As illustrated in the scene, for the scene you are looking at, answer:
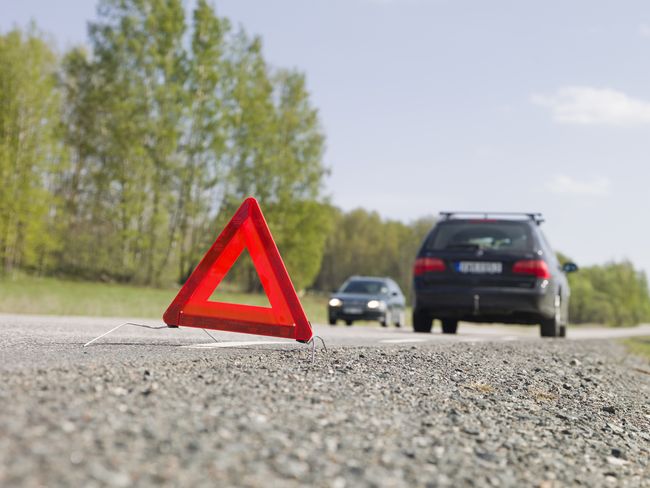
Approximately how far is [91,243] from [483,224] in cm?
3194

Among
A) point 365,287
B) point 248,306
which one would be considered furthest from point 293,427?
point 365,287

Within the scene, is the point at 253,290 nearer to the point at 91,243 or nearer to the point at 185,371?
the point at 91,243

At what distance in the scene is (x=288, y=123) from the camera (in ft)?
160

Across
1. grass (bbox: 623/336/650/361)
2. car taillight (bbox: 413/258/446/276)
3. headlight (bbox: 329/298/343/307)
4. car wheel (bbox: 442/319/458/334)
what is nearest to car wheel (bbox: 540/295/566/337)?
car wheel (bbox: 442/319/458/334)

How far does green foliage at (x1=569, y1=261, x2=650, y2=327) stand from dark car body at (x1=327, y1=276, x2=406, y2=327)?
120 metres

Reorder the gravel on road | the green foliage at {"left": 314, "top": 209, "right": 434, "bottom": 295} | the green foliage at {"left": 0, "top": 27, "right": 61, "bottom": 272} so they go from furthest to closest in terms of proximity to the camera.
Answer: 1. the green foliage at {"left": 314, "top": 209, "right": 434, "bottom": 295}
2. the green foliage at {"left": 0, "top": 27, "right": 61, "bottom": 272}
3. the gravel on road

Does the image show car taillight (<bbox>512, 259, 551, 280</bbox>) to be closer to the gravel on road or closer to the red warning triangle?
the gravel on road

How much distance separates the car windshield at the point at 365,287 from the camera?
22.7m

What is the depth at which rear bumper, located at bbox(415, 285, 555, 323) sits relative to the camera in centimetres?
1195

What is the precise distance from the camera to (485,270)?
12023mm

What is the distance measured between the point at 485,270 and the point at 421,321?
1.90m

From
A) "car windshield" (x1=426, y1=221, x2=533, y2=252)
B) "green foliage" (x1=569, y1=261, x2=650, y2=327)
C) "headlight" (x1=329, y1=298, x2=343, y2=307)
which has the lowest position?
"headlight" (x1=329, y1=298, x2=343, y2=307)

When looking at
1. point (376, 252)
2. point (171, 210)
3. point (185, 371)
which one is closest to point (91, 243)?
point (171, 210)

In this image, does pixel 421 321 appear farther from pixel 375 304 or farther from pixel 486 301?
pixel 375 304
